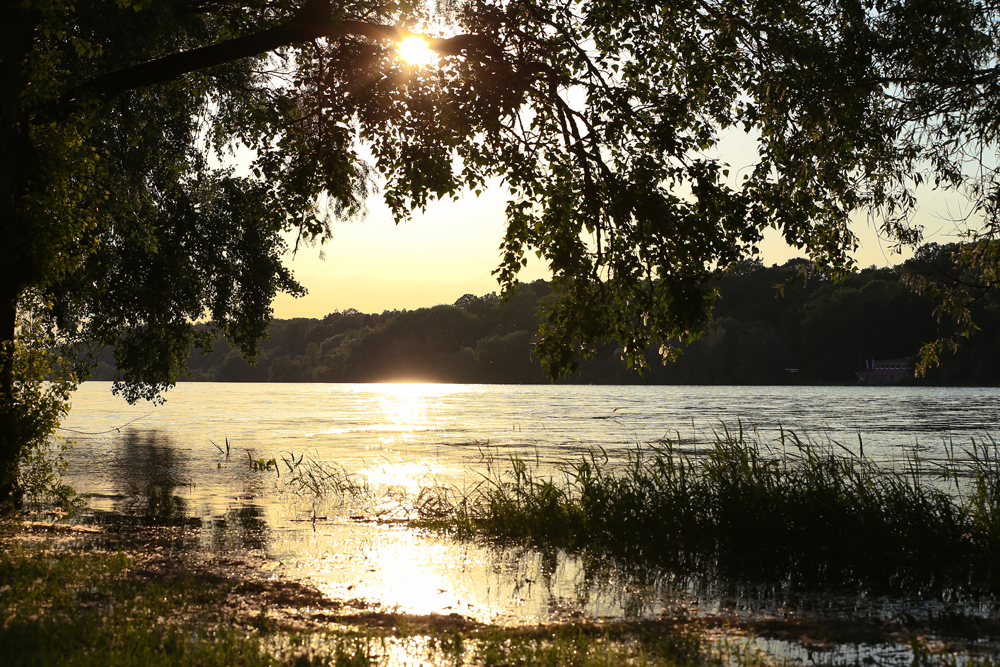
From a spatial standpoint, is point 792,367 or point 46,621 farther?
point 792,367

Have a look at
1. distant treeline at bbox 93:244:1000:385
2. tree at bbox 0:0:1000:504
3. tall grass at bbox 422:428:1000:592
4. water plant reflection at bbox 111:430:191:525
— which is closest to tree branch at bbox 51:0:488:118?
tree at bbox 0:0:1000:504

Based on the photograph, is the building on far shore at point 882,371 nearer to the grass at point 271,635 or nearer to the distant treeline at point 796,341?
the distant treeline at point 796,341

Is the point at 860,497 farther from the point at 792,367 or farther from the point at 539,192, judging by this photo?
the point at 792,367

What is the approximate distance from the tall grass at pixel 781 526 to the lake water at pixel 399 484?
107 centimetres

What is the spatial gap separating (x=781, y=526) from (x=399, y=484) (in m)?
10.7

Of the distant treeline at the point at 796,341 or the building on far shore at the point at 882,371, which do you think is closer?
the distant treeline at the point at 796,341

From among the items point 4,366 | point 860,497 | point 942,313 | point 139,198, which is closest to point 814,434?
point 942,313

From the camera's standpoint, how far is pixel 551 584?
931 centimetres

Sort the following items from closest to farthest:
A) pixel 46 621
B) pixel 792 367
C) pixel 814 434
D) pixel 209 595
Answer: pixel 46 621
pixel 209 595
pixel 814 434
pixel 792 367

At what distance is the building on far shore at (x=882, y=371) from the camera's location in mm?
129000

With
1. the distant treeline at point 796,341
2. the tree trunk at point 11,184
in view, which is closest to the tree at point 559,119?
the tree trunk at point 11,184

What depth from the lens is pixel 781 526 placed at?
1080 centimetres

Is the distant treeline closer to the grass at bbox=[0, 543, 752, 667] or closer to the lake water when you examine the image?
the lake water

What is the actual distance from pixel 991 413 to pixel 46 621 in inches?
2080
